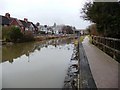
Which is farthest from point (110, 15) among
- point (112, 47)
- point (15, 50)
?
point (15, 50)

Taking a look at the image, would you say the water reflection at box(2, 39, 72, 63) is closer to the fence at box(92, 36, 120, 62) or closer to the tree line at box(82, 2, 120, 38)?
the tree line at box(82, 2, 120, 38)

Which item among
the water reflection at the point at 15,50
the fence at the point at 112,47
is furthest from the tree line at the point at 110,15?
the water reflection at the point at 15,50

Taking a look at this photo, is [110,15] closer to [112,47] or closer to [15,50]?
[112,47]

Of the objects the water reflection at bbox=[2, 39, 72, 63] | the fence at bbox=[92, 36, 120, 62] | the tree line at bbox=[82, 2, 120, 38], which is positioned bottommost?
the water reflection at bbox=[2, 39, 72, 63]

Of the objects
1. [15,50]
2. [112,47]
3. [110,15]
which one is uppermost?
[110,15]

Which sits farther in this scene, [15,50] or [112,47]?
[15,50]

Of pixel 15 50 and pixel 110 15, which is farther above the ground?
pixel 110 15

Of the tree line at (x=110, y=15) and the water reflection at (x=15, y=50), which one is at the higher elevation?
the tree line at (x=110, y=15)

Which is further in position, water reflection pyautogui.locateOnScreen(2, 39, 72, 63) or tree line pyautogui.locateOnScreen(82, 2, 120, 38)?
water reflection pyautogui.locateOnScreen(2, 39, 72, 63)

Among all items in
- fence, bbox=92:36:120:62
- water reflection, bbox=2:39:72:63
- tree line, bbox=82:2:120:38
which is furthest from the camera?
water reflection, bbox=2:39:72:63

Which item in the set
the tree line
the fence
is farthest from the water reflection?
the fence

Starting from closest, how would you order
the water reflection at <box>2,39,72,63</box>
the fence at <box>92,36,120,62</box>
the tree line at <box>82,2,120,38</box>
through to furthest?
the fence at <box>92,36,120,62</box>, the tree line at <box>82,2,120,38</box>, the water reflection at <box>2,39,72,63</box>

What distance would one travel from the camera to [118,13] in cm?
1574

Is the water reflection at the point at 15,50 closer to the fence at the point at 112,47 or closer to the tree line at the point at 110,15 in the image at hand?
→ the tree line at the point at 110,15
